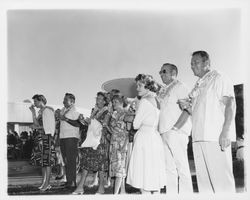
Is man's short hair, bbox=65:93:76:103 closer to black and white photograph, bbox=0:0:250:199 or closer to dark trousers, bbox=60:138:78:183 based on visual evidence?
black and white photograph, bbox=0:0:250:199

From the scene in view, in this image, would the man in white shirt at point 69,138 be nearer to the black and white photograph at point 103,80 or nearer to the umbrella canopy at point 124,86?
the black and white photograph at point 103,80

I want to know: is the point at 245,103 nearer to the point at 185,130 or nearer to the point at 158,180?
the point at 185,130

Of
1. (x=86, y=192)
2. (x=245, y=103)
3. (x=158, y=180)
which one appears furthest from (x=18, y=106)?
(x=245, y=103)

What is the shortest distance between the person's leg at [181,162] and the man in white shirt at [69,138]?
4.76ft

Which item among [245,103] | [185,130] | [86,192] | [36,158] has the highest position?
[245,103]

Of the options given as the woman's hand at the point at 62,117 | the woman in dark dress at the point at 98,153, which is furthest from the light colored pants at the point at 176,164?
the woman's hand at the point at 62,117

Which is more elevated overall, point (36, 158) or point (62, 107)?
point (62, 107)

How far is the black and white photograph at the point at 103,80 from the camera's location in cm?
460

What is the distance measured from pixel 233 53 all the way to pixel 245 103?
681 millimetres

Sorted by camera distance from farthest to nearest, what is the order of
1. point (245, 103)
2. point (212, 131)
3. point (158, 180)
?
1. point (245, 103)
2. point (158, 180)
3. point (212, 131)

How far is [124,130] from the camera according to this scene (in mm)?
4820

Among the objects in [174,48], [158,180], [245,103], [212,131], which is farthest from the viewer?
[174,48]

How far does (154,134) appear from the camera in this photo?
171 inches

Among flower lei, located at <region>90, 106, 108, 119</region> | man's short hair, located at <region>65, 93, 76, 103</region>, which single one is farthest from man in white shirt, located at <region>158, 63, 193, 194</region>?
man's short hair, located at <region>65, 93, 76, 103</region>
